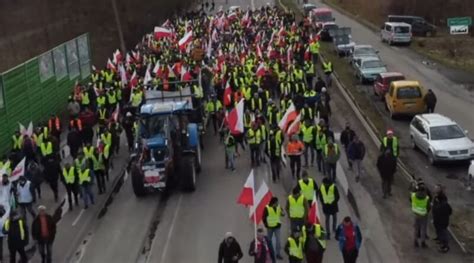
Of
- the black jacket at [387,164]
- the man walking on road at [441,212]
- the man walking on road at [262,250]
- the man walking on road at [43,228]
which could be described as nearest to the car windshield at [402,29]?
the black jacket at [387,164]

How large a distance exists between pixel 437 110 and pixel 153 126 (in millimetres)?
16664

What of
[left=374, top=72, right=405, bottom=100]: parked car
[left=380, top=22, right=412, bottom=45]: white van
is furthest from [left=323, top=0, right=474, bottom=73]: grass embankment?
[left=374, top=72, right=405, bottom=100]: parked car

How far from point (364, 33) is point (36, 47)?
2758 centimetres

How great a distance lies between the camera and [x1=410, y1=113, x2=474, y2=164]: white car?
27078 millimetres

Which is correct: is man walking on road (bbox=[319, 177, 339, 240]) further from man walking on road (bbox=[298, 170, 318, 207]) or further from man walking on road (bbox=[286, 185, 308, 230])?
man walking on road (bbox=[286, 185, 308, 230])

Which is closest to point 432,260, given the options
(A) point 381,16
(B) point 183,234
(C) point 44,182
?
(B) point 183,234

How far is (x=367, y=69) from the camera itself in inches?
1724

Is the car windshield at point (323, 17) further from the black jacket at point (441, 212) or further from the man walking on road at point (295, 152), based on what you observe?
the black jacket at point (441, 212)

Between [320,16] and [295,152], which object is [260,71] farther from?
[320,16]

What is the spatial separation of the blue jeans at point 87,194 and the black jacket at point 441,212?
1004 cm

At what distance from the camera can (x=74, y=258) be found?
65.3 feet

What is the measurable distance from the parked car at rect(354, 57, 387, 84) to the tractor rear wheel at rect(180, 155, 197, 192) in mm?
20584

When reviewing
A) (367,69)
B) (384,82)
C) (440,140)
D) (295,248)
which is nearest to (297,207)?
(295,248)

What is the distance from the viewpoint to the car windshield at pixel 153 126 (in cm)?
2480
